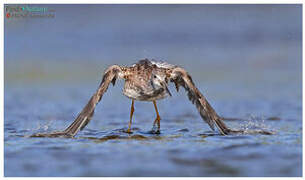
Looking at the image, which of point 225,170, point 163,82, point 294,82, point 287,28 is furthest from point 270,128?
point 287,28

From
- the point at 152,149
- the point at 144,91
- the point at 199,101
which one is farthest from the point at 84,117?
the point at 199,101

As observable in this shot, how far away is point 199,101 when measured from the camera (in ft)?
26.0

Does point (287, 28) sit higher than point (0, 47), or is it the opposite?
point (287, 28)

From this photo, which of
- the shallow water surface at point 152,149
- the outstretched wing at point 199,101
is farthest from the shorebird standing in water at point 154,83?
the shallow water surface at point 152,149

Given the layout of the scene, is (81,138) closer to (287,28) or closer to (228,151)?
(228,151)

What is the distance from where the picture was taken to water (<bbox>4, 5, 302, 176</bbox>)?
6.17 meters

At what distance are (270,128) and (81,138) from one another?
320 centimetres

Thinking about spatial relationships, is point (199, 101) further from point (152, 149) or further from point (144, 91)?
point (152, 149)

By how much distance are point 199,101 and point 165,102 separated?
4.05 meters

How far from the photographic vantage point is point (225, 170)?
5832 mm

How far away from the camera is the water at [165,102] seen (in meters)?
6.17

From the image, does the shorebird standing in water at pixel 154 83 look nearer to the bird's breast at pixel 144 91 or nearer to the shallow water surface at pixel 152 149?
the bird's breast at pixel 144 91

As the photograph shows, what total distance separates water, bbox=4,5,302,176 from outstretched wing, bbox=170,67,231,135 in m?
0.25

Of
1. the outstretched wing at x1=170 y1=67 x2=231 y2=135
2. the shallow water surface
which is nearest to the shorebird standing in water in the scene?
the outstretched wing at x1=170 y1=67 x2=231 y2=135
